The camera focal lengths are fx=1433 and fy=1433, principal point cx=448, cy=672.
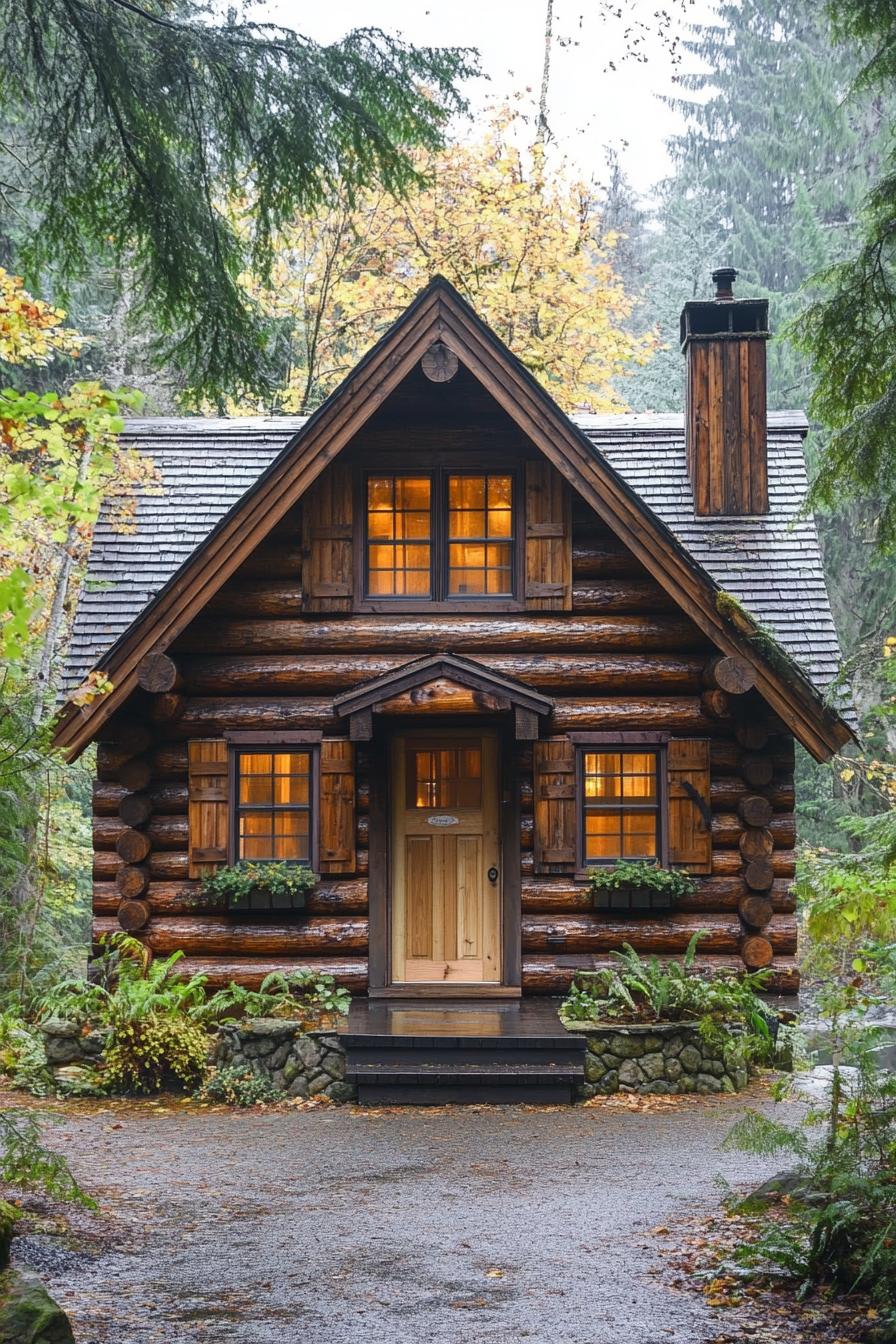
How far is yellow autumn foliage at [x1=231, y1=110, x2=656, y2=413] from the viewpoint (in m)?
26.5

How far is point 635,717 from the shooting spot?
1390 centimetres

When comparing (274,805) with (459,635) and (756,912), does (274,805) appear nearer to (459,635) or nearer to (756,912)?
(459,635)

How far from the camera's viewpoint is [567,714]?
13914 mm

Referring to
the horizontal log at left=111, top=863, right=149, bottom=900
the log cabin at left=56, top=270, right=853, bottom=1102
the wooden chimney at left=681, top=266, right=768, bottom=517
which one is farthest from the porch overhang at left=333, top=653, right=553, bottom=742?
the wooden chimney at left=681, top=266, right=768, bottom=517

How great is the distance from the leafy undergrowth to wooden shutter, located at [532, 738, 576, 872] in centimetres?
611

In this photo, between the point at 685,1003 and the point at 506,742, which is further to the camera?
the point at 506,742

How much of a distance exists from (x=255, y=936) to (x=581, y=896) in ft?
10.4

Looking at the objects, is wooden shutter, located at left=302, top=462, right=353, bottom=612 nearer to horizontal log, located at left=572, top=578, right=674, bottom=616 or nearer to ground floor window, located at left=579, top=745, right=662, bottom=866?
horizontal log, located at left=572, top=578, right=674, bottom=616

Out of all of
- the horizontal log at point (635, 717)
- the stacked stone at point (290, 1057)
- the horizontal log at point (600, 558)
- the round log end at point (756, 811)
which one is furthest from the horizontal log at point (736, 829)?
the stacked stone at point (290, 1057)

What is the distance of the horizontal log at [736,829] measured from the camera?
13883 mm

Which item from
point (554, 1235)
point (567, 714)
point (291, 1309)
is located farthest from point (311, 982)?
point (291, 1309)

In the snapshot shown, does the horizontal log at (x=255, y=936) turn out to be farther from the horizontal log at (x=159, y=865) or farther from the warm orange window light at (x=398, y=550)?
the warm orange window light at (x=398, y=550)

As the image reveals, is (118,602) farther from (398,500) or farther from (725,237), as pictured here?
(725,237)

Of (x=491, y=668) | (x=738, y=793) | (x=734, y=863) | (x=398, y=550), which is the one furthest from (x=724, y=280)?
(x=734, y=863)
